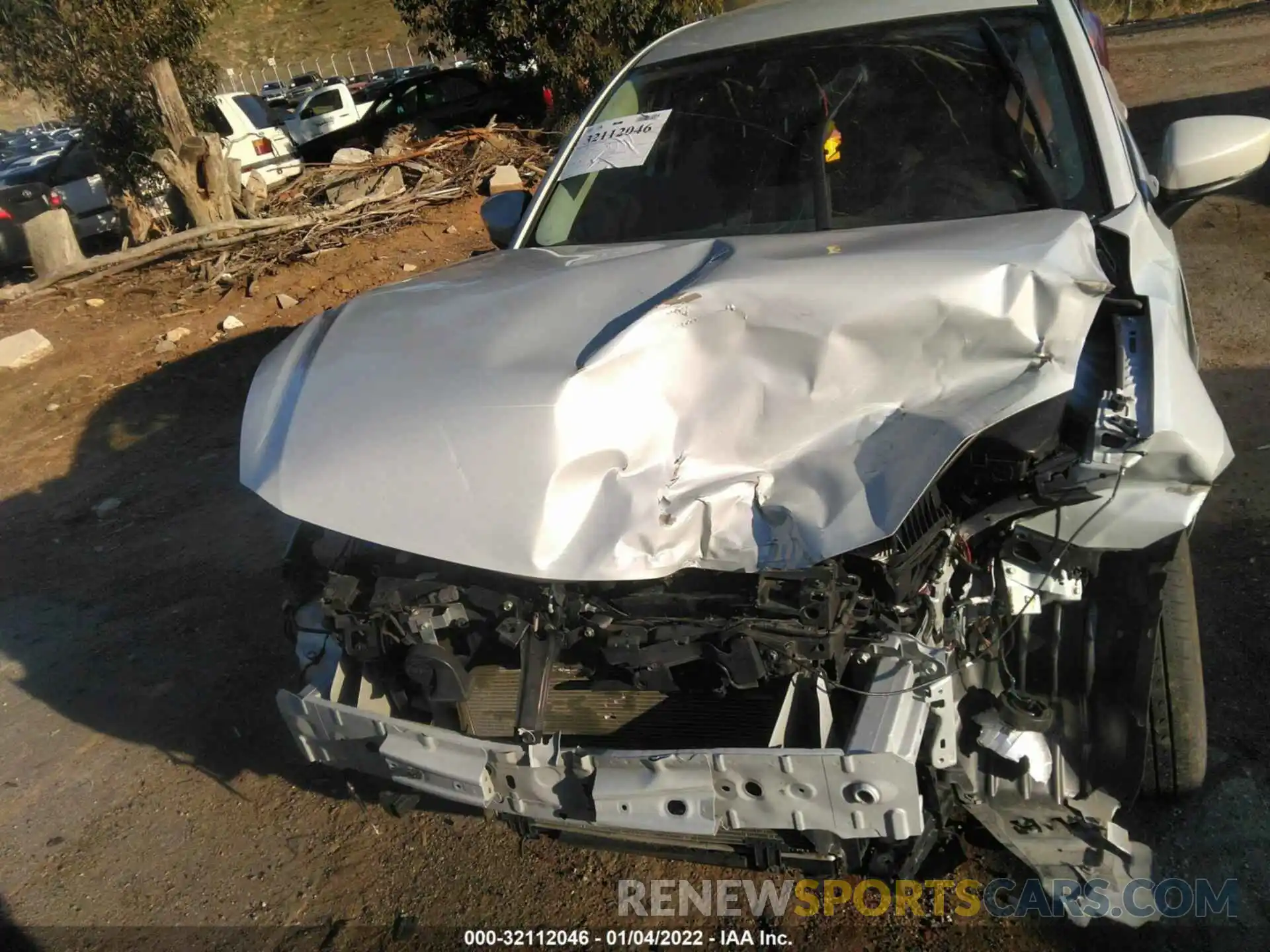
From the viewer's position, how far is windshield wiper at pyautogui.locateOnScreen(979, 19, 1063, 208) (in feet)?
9.57

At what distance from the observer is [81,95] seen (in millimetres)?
10195

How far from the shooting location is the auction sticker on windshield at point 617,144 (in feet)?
11.6

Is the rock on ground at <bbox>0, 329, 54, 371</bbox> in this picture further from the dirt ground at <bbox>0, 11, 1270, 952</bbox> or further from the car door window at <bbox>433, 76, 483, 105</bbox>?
the car door window at <bbox>433, 76, 483, 105</bbox>

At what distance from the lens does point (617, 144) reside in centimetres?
361

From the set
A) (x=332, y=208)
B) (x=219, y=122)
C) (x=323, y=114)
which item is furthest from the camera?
(x=323, y=114)

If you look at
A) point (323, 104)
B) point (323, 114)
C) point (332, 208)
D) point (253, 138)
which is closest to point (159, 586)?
point (332, 208)

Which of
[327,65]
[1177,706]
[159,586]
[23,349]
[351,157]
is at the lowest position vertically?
[159,586]

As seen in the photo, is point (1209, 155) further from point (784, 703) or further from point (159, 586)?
point (159, 586)

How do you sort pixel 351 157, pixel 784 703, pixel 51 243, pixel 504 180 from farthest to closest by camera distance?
pixel 351 157
pixel 504 180
pixel 51 243
pixel 784 703

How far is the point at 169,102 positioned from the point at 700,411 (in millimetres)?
9391

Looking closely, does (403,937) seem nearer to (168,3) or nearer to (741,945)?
(741,945)

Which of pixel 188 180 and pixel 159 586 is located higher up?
pixel 188 180

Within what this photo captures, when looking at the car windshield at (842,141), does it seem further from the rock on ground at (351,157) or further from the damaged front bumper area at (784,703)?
the rock on ground at (351,157)

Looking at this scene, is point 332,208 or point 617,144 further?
point 332,208
